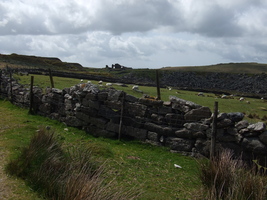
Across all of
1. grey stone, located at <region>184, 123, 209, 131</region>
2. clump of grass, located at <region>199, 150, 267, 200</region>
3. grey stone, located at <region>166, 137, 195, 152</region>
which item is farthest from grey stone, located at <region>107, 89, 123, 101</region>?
clump of grass, located at <region>199, 150, 267, 200</region>

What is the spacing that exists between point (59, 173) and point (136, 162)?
374 centimetres

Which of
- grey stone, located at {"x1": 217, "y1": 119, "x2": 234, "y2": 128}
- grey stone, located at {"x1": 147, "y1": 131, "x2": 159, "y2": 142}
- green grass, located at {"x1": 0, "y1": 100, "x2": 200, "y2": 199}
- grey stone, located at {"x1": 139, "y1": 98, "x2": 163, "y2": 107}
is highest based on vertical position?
grey stone, located at {"x1": 139, "y1": 98, "x2": 163, "y2": 107}

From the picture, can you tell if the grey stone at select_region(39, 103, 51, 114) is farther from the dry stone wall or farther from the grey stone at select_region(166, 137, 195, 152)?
the grey stone at select_region(166, 137, 195, 152)

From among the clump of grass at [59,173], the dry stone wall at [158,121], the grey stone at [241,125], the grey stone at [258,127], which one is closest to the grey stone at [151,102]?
the dry stone wall at [158,121]

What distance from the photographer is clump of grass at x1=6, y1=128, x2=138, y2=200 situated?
4.75 m

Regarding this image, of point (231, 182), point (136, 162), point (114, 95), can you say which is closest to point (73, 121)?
point (114, 95)

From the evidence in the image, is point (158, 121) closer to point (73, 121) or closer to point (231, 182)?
point (73, 121)

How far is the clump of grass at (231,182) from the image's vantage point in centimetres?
531

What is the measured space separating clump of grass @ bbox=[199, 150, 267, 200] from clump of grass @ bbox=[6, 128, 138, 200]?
1.70 m

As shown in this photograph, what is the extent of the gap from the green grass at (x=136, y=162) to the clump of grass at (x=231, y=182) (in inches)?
28.7

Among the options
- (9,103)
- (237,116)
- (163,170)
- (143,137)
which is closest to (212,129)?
(237,116)

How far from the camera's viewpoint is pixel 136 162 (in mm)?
9516

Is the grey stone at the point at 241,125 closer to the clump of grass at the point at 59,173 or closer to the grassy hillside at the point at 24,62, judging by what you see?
the clump of grass at the point at 59,173

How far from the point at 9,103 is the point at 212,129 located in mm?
14950
